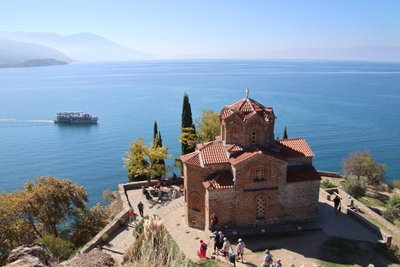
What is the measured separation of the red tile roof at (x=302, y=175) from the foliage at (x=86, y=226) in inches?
619

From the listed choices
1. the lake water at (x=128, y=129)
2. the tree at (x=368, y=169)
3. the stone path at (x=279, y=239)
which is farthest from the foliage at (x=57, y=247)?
the tree at (x=368, y=169)

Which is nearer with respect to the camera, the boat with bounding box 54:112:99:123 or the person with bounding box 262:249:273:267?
the person with bounding box 262:249:273:267

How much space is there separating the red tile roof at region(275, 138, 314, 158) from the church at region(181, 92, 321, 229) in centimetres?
8

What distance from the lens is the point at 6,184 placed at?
5247 cm

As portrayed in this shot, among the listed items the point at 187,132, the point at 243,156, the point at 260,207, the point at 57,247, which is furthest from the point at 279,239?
the point at 187,132

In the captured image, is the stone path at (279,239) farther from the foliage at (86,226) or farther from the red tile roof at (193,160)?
the red tile roof at (193,160)

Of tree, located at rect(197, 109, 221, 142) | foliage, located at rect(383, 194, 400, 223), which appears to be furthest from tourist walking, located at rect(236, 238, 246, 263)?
tree, located at rect(197, 109, 221, 142)

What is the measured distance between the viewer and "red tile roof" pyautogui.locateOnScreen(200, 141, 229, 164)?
25344 mm

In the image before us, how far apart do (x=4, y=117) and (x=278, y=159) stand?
98.9 metres

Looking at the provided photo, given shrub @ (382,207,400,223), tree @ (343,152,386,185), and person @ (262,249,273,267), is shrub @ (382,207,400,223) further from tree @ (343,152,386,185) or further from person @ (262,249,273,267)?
person @ (262,249,273,267)

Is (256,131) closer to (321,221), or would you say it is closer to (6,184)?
(321,221)

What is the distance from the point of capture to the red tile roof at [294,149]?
86.6 ft

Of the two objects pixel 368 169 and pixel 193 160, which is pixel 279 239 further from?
pixel 368 169

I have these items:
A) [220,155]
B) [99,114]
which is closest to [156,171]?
[220,155]
